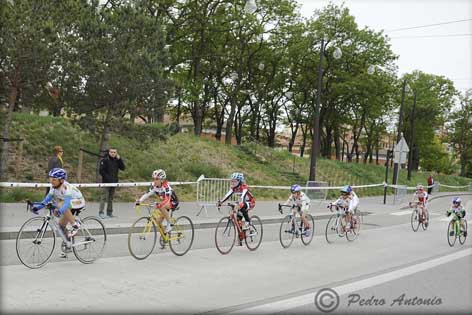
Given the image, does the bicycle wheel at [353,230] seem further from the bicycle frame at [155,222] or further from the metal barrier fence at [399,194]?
the metal barrier fence at [399,194]

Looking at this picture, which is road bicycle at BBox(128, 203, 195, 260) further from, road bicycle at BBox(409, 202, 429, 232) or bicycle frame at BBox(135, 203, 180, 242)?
road bicycle at BBox(409, 202, 429, 232)

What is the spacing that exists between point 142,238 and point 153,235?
256 mm

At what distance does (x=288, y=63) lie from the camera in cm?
4031

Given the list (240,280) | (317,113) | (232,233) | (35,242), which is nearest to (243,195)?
(232,233)

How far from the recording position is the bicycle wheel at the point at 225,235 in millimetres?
9953

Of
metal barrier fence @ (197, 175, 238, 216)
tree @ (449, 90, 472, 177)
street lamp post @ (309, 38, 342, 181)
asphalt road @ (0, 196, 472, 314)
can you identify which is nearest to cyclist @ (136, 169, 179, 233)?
asphalt road @ (0, 196, 472, 314)

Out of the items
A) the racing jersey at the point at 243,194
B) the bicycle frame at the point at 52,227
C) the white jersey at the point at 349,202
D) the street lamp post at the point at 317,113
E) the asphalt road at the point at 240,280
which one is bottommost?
the asphalt road at the point at 240,280

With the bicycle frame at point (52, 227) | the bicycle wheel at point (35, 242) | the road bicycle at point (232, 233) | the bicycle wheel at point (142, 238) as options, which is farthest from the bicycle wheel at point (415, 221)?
the bicycle wheel at point (35, 242)

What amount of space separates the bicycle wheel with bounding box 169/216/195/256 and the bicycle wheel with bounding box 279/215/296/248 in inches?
101

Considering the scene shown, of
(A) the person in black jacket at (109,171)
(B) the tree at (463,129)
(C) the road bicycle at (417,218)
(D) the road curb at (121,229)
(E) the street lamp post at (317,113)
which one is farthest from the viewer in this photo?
(B) the tree at (463,129)

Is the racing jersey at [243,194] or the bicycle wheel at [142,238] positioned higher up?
the racing jersey at [243,194]

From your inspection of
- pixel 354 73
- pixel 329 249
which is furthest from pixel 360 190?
pixel 329 249

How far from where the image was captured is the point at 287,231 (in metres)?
11.4

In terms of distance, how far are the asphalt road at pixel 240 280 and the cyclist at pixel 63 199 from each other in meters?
0.71
